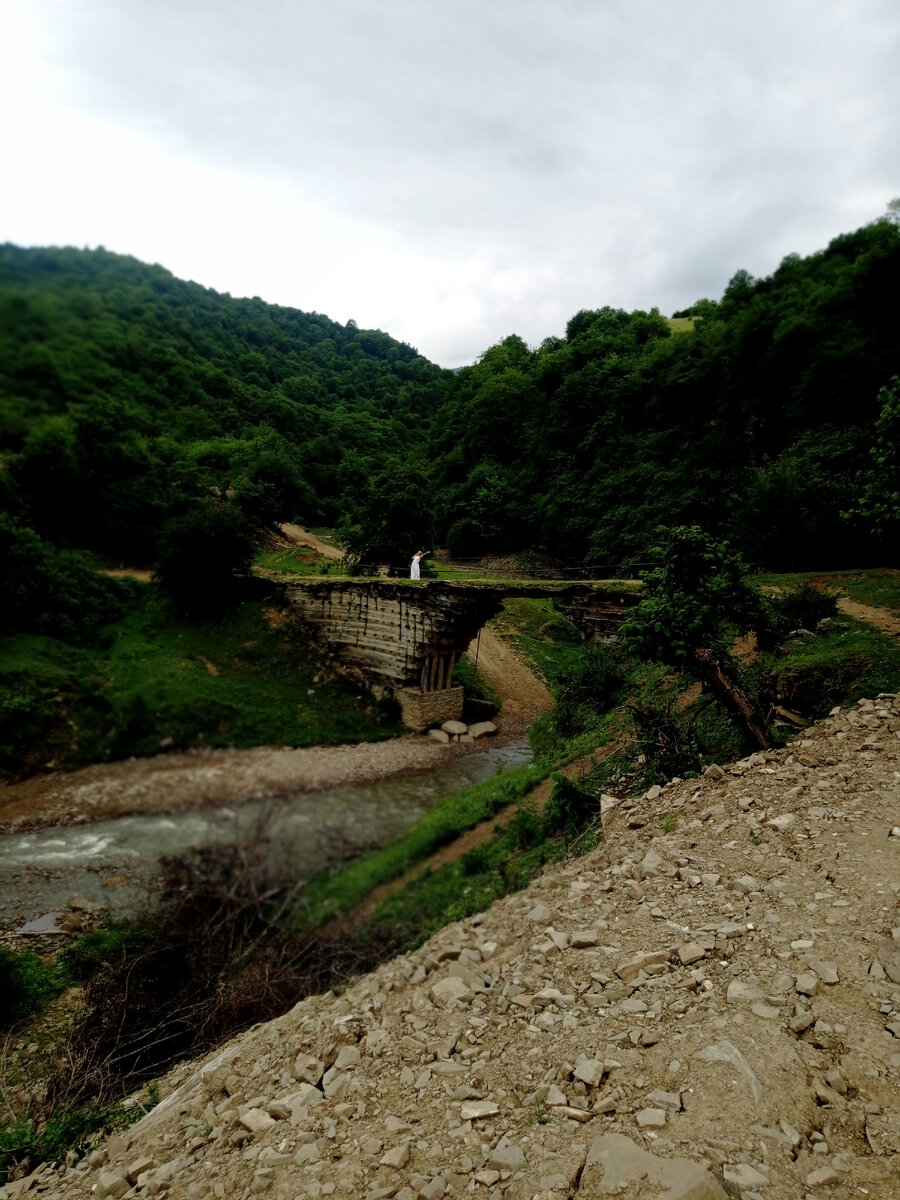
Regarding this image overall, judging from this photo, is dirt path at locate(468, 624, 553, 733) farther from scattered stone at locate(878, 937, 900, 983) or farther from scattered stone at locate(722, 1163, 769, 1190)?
scattered stone at locate(722, 1163, 769, 1190)

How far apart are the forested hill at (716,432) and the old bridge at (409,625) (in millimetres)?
4646

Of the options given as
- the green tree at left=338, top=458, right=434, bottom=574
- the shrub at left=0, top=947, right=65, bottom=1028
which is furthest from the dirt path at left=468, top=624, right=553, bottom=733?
the shrub at left=0, top=947, right=65, bottom=1028

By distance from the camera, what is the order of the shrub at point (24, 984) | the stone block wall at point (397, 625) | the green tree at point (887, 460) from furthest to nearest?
the stone block wall at point (397, 625), the green tree at point (887, 460), the shrub at point (24, 984)

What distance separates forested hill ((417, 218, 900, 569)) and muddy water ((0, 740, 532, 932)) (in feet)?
42.0

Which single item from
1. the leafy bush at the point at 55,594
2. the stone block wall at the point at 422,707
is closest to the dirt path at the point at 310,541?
the leafy bush at the point at 55,594

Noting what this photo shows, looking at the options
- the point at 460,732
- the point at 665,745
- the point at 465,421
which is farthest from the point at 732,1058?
the point at 465,421

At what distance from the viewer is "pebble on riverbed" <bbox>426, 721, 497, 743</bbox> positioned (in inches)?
771

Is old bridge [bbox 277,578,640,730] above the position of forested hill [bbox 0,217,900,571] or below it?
below

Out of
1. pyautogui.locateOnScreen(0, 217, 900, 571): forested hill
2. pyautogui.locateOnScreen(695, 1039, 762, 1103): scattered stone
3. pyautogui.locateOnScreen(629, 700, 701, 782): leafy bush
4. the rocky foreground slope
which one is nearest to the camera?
the rocky foreground slope

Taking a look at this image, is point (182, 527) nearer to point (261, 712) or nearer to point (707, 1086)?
point (261, 712)

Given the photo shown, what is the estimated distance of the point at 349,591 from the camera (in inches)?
819

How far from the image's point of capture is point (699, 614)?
820 cm

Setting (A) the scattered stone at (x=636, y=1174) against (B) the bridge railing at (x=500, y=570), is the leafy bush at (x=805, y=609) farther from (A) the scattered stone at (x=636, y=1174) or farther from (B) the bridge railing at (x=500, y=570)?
(A) the scattered stone at (x=636, y=1174)

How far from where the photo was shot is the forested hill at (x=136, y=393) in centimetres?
316
